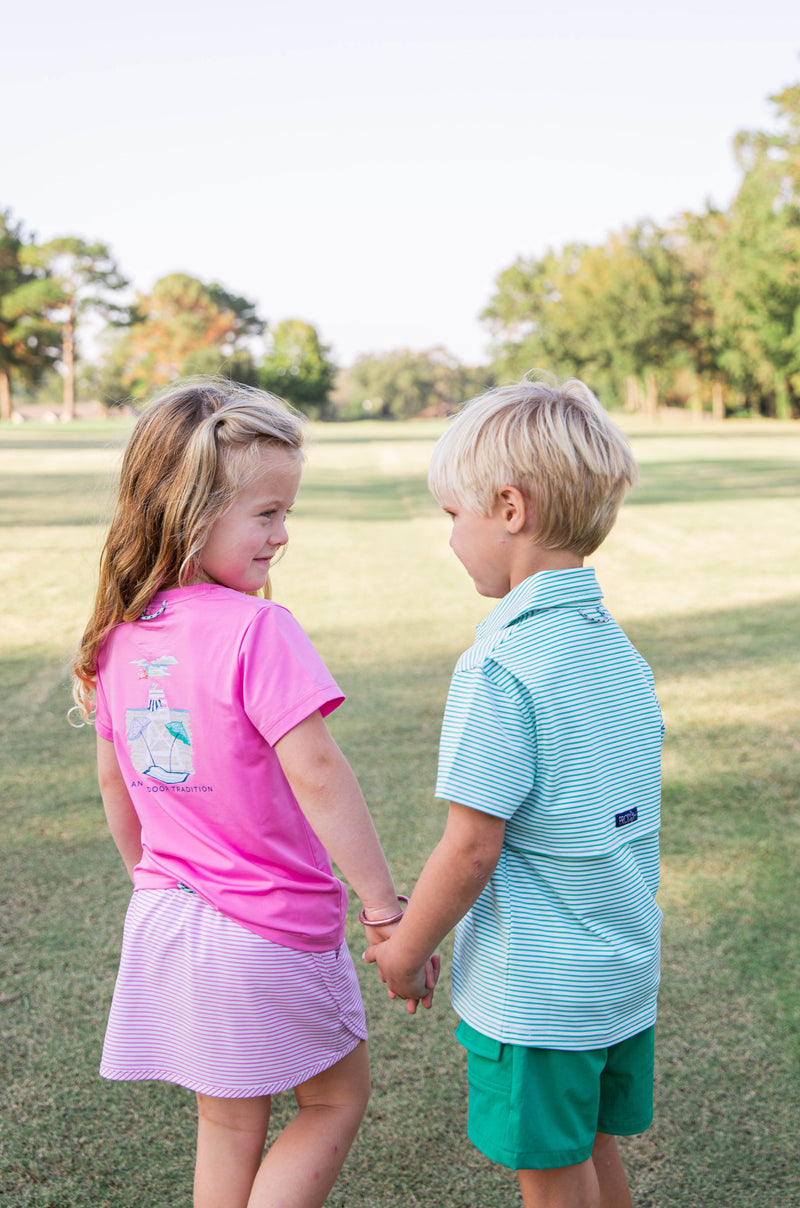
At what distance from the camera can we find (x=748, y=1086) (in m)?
2.41

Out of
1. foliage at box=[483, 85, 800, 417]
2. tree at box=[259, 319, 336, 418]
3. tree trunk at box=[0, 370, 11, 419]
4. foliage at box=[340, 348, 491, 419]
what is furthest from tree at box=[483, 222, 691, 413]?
foliage at box=[340, 348, 491, 419]

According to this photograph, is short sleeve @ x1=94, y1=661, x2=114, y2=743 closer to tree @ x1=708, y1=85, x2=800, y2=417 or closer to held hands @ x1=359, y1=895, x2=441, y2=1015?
held hands @ x1=359, y1=895, x2=441, y2=1015

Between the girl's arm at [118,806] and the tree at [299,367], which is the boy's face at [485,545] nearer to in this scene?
the girl's arm at [118,806]

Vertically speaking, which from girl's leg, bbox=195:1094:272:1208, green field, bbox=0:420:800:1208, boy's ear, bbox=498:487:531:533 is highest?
boy's ear, bbox=498:487:531:533

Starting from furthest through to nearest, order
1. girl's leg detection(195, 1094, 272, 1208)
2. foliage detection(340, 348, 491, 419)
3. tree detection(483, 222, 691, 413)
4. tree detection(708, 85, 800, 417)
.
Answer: foliage detection(340, 348, 491, 419)
tree detection(483, 222, 691, 413)
tree detection(708, 85, 800, 417)
girl's leg detection(195, 1094, 272, 1208)

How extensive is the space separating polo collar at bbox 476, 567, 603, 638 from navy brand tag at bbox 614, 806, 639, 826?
30 centimetres

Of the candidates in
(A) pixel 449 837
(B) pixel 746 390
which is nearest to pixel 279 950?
(A) pixel 449 837

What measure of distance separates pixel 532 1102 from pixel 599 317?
66.0 metres

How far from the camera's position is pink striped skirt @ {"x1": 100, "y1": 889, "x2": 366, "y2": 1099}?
61.1 inches

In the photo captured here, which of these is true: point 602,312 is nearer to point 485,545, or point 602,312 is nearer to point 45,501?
point 45,501

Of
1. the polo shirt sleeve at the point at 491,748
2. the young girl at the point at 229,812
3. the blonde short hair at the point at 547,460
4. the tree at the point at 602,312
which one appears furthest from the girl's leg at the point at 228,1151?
the tree at the point at 602,312

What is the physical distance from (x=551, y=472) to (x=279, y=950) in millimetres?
797

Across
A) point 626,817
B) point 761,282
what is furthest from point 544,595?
point 761,282

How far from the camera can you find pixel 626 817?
1519 mm
